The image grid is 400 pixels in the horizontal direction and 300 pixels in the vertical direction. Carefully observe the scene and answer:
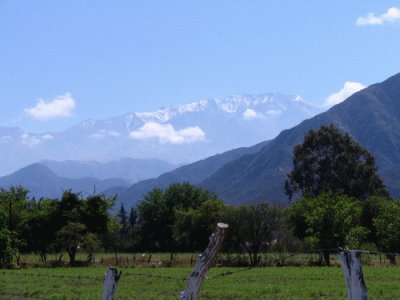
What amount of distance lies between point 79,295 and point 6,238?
2524 cm

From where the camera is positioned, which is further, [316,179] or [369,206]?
[316,179]

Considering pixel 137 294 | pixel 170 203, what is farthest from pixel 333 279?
pixel 170 203

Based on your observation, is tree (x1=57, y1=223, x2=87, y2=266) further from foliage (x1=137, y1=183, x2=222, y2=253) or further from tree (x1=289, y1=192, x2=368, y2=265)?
foliage (x1=137, y1=183, x2=222, y2=253)

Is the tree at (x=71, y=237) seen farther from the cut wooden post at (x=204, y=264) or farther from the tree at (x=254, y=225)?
the cut wooden post at (x=204, y=264)

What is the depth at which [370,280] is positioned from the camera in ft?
93.9

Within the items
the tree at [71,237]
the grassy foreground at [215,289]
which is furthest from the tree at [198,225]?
the grassy foreground at [215,289]

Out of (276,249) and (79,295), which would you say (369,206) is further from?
(79,295)

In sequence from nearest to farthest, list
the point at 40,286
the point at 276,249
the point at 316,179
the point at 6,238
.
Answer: the point at 40,286 < the point at 6,238 < the point at 276,249 < the point at 316,179

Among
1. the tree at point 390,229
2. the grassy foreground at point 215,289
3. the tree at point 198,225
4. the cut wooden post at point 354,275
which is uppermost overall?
the tree at point 198,225

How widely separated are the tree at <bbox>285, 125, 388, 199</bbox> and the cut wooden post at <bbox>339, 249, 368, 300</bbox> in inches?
2735

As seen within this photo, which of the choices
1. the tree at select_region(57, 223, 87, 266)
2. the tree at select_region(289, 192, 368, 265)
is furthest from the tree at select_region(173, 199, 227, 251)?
the tree at select_region(57, 223, 87, 266)

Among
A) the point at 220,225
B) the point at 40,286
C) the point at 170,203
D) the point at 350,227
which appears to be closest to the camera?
the point at 220,225

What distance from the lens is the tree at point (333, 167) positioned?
76.2m

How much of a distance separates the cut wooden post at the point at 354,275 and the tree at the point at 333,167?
69474mm
